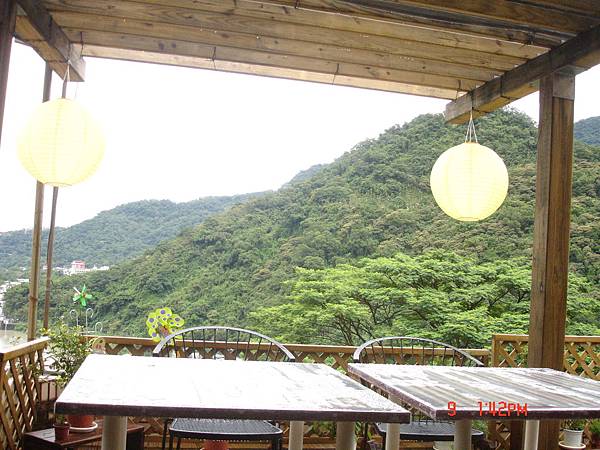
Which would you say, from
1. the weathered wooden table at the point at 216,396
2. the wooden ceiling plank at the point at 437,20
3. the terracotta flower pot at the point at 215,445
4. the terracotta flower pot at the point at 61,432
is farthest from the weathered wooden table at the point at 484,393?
the wooden ceiling plank at the point at 437,20

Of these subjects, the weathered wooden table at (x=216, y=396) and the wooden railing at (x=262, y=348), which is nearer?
the weathered wooden table at (x=216, y=396)

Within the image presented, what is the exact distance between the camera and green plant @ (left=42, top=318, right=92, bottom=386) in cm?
308

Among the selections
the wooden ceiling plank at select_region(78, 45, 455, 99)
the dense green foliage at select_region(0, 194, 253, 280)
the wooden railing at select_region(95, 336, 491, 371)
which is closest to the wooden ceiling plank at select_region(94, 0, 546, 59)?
the wooden ceiling plank at select_region(78, 45, 455, 99)

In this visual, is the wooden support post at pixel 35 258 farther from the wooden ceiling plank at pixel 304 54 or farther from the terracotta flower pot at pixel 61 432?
the terracotta flower pot at pixel 61 432

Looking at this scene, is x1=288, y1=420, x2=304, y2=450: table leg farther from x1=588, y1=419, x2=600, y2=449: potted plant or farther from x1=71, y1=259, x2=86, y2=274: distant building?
x1=71, y1=259, x2=86, y2=274: distant building

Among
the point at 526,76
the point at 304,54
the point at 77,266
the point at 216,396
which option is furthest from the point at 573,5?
the point at 77,266

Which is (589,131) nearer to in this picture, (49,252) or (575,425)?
(575,425)

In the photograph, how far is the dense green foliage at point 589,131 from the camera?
1009 centimetres

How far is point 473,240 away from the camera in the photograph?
347 inches

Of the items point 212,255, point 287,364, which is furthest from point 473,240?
point 287,364

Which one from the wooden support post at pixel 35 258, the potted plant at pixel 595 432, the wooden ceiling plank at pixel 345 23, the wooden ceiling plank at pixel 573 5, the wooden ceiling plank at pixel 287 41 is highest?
the wooden ceiling plank at pixel 573 5

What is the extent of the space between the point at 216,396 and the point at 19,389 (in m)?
1.75

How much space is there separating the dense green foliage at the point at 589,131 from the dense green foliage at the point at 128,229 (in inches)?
230

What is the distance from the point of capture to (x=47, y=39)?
9.70ft
